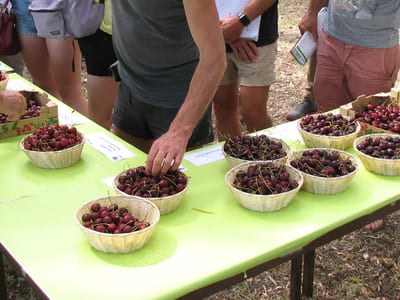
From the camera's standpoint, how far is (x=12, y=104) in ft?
6.84

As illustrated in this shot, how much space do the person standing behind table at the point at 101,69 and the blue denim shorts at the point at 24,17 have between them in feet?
1.26

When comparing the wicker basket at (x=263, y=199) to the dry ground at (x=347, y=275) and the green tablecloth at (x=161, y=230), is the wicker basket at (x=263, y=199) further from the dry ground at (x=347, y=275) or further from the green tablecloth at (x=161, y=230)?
the dry ground at (x=347, y=275)

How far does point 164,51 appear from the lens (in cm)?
212

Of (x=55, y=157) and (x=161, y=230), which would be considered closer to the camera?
(x=161, y=230)

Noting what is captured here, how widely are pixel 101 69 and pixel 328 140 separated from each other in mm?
1512

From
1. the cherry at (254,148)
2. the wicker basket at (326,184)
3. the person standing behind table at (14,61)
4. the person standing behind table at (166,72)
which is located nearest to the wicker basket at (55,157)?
the person standing behind table at (166,72)

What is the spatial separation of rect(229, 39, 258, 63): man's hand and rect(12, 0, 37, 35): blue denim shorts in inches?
49.4

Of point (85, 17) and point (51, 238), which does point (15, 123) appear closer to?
point (51, 238)

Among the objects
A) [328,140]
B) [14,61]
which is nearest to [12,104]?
[328,140]

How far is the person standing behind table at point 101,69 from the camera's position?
306cm

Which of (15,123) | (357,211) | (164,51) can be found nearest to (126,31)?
(164,51)

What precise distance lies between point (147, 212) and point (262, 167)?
42 centimetres

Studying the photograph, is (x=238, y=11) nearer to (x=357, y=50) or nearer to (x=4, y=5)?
(x=357, y=50)

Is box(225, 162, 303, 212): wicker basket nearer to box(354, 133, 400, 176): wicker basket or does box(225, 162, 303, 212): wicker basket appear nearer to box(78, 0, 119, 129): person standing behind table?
box(354, 133, 400, 176): wicker basket
